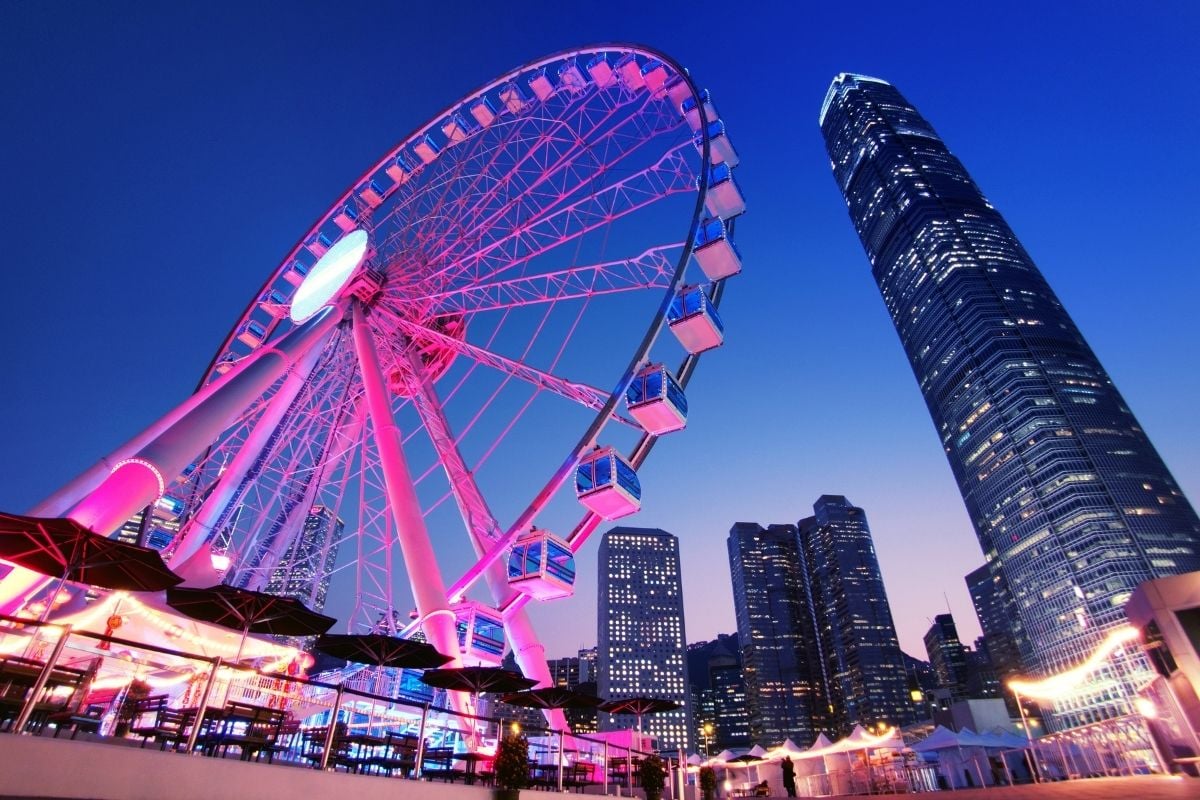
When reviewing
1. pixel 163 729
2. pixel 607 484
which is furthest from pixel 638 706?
pixel 163 729

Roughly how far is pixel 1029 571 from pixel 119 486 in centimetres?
12347

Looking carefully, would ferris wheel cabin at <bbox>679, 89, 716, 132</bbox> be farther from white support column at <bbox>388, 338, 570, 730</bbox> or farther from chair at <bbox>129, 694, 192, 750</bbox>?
chair at <bbox>129, 694, 192, 750</bbox>

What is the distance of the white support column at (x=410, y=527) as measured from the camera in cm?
1656

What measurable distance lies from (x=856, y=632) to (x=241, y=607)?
19234 centimetres

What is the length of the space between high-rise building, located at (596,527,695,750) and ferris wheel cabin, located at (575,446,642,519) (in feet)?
393

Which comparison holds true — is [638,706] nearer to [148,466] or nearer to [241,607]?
[241,607]

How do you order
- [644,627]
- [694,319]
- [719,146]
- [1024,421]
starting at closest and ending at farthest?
[694,319], [719,146], [1024,421], [644,627]

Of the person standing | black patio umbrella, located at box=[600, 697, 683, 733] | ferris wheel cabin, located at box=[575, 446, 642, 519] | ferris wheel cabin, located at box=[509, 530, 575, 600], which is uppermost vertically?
ferris wheel cabin, located at box=[575, 446, 642, 519]

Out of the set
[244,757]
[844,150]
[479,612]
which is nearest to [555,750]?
[479,612]

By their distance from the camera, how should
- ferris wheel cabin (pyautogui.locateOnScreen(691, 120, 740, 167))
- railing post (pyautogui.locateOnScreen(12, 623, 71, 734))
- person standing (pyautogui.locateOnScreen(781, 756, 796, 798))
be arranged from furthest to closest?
ferris wheel cabin (pyautogui.locateOnScreen(691, 120, 740, 167)), person standing (pyautogui.locateOnScreen(781, 756, 796, 798)), railing post (pyautogui.locateOnScreen(12, 623, 71, 734))

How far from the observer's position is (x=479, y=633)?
63.7ft

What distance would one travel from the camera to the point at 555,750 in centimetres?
1557

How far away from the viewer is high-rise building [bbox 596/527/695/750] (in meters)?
142

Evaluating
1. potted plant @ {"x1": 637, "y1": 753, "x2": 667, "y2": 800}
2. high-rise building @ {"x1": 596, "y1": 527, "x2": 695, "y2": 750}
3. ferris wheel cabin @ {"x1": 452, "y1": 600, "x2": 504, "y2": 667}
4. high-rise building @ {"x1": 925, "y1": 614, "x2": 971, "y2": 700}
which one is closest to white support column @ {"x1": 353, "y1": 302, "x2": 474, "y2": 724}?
ferris wheel cabin @ {"x1": 452, "y1": 600, "x2": 504, "y2": 667}
